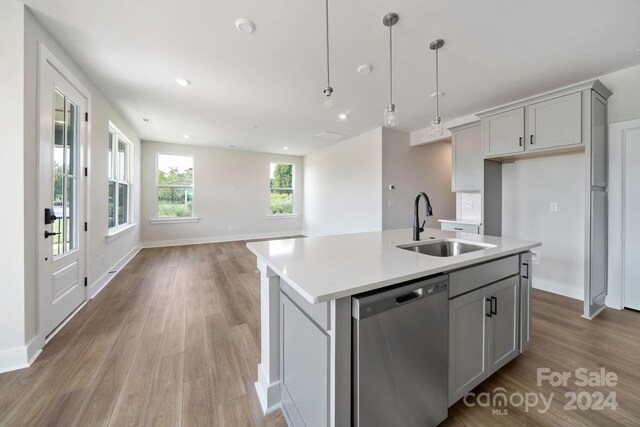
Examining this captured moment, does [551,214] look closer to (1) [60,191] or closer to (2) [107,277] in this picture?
(1) [60,191]

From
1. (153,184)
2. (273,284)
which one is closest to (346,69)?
(273,284)

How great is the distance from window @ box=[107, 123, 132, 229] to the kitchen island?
386 centimetres

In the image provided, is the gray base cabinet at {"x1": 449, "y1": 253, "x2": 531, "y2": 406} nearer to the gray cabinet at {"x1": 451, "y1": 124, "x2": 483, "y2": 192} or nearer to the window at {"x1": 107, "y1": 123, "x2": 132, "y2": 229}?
the gray cabinet at {"x1": 451, "y1": 124, "x2": 483, "y2": 192}

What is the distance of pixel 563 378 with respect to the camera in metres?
1.68

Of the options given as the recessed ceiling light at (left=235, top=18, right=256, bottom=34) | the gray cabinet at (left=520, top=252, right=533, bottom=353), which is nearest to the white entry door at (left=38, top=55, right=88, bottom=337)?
the recessed ceiling light at (left=235, top=18, right=256, bottom=34)

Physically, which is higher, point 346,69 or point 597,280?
point 346,69

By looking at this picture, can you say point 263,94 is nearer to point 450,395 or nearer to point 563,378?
point 450,395

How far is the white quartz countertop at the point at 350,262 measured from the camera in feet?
3.10

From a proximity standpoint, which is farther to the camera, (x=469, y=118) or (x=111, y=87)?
(x=469, y=118)

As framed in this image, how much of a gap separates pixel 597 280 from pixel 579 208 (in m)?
0.86

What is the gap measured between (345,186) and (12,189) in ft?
16.7

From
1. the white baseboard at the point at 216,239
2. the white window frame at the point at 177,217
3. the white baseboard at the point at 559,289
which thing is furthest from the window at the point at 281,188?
the white baseboard at the point at 559,289

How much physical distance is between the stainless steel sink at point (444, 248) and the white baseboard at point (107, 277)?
12.1 feet

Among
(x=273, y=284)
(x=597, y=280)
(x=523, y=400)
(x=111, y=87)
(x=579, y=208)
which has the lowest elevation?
(x=523, y=400)
